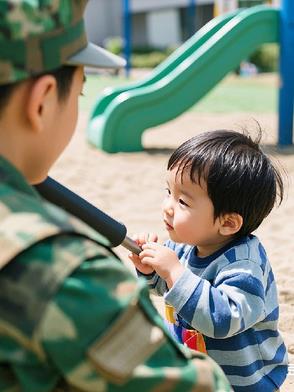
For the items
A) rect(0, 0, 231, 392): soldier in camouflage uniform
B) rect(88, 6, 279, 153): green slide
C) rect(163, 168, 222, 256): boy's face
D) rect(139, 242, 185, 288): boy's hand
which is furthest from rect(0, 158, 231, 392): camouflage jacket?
rect(88, 6, 279, 153): green slide

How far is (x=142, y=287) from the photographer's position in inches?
39.7

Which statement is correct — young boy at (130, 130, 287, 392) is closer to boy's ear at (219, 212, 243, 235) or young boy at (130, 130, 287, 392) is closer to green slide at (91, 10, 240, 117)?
boy's ear at (219, 212, 243, 235)

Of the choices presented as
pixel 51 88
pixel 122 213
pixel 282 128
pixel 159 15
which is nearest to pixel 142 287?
pixel 51 88

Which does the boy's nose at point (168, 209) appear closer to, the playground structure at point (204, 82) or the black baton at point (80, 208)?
the black baton at point (80, 208)

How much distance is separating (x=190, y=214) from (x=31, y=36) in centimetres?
Result: 101

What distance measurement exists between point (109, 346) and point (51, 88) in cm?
40

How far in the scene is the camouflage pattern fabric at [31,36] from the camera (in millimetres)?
1008

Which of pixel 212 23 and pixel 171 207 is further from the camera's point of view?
pixel 212 23

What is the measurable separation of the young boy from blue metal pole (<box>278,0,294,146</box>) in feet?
18.7

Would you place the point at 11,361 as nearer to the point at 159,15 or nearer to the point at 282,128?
the point at 282,128

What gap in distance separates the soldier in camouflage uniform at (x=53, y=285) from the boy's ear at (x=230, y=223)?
88 centimetres

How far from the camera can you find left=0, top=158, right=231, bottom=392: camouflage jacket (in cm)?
93

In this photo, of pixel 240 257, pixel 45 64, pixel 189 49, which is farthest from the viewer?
pixel 189 49

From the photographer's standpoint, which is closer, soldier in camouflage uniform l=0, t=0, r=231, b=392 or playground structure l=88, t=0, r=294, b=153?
soldier in camouflage uniform l=0, t=0, r=231, b=392
